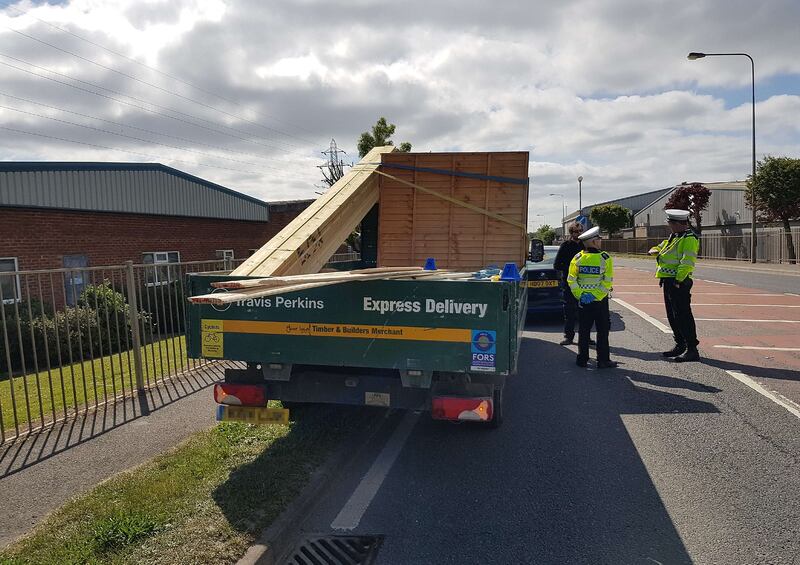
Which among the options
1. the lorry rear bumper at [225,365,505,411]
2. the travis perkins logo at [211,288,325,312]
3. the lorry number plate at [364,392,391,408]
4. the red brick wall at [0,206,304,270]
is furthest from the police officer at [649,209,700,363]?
the red brick wall at [0,206,304,270]

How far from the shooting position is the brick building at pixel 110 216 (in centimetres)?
1366

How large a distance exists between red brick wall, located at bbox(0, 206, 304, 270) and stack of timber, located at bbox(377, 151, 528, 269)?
35.4 feet

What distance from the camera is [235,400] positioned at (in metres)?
4.42

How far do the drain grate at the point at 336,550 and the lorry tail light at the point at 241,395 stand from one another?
1.22 m

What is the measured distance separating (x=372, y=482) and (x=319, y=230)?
254 centimetres

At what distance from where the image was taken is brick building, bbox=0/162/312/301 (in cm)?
1366

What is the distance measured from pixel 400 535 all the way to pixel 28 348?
699 cm

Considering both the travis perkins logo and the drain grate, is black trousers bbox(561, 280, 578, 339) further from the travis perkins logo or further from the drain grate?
the drain grate

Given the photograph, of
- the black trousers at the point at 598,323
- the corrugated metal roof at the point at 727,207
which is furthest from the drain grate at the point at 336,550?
the corrugated metal roof at the point at 727,207

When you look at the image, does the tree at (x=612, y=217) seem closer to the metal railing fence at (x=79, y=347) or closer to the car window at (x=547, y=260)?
the car window at (x=547, y=260)

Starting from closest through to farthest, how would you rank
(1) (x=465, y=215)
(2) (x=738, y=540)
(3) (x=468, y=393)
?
1. (2) (x=738, y=540)
2. (3) (x=468, y=393)
3. (1) (x=465, y=215)

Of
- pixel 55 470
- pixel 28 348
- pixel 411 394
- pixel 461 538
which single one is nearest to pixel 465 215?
pixel 411 394

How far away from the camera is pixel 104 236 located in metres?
16.2

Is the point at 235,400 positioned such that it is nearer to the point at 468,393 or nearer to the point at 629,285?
the point at 468,393
